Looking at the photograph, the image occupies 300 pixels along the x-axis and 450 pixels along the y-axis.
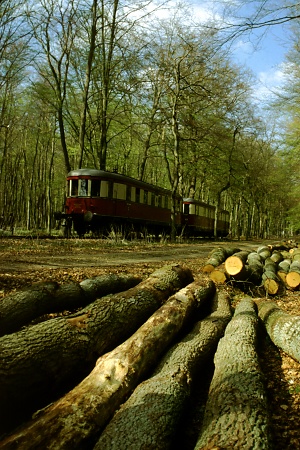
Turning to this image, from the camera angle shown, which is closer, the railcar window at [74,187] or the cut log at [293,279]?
the cut log at [293,279]

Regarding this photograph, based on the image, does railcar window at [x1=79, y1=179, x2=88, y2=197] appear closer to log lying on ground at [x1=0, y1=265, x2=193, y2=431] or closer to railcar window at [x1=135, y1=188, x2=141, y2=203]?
railcar window at [x1=135, y1=188, x2=141, y2=203]

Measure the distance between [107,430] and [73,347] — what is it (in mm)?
953

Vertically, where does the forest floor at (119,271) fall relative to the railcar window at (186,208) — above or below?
below

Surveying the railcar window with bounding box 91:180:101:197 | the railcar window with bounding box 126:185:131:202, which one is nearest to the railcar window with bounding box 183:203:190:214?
the railcar window with bounding box 126:185:131:202

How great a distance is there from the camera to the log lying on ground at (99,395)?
215cm

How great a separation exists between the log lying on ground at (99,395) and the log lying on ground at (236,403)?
591 mm

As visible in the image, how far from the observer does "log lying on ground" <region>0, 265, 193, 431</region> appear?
8.64 feet

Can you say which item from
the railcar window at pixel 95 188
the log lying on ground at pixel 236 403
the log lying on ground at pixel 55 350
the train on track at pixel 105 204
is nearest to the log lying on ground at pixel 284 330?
the log lying on ground at pixel 236 403

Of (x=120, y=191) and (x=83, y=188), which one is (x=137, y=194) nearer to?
(x=120, y=191)

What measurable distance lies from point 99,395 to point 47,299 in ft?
6.06

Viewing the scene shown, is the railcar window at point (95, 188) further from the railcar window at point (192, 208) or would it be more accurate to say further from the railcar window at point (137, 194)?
the railcar window at point (192, 208)

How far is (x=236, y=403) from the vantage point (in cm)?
253

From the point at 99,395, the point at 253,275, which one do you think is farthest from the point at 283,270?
the point at 99,395

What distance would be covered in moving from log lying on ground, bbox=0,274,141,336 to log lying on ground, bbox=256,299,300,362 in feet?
6.95
